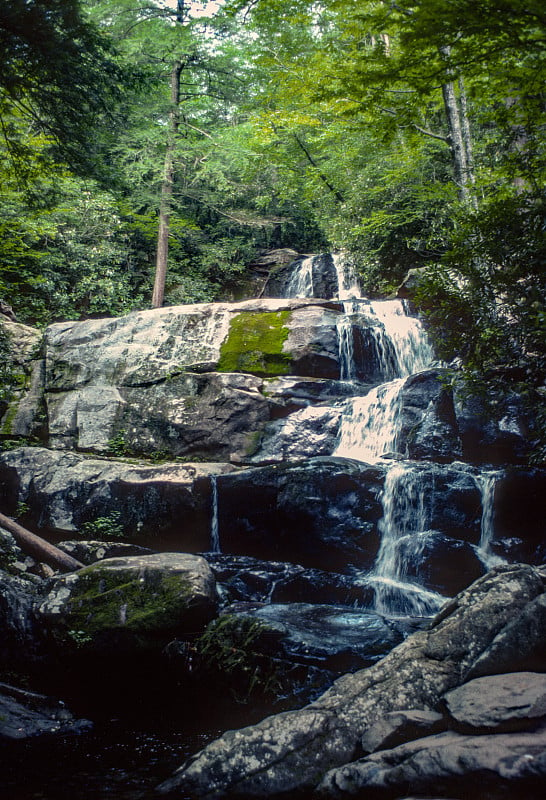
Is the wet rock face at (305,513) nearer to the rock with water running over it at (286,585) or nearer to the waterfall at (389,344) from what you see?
the rock with water running over it at (286,585)

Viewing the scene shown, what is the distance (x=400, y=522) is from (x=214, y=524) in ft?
10.6

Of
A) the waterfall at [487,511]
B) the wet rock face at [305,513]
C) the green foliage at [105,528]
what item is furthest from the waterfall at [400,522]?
the green foliage at [105,528]

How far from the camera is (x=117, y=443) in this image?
411 inches

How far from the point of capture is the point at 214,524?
8.29 m

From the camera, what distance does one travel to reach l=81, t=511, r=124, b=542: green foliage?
8406 millimetres

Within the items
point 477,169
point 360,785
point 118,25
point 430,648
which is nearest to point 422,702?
point 430,648

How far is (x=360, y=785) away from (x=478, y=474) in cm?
548

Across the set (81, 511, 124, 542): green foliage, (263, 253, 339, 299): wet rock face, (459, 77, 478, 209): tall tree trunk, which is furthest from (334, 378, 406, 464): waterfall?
(263, 253, 339, 299): wet rock face

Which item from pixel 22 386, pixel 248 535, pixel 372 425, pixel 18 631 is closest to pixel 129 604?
pixel 18 631

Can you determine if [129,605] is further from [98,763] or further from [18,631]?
[98,763]

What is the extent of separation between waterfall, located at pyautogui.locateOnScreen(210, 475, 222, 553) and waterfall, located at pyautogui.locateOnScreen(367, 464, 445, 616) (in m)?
2.75

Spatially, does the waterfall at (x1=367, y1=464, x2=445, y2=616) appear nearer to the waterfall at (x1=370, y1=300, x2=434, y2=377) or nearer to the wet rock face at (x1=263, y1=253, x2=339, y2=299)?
the waterfall at (x1=370, y1=300, x2=434, y2=377)

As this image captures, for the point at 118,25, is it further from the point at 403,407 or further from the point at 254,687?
the point at 254,687

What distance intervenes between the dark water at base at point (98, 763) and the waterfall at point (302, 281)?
1462 cm
